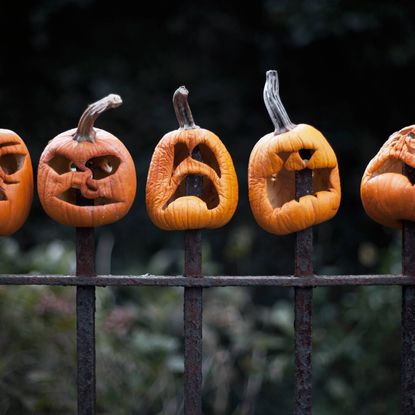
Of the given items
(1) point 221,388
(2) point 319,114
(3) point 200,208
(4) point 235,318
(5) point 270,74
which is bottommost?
(1) point 221,388

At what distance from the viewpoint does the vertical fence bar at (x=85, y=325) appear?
4.61 feet

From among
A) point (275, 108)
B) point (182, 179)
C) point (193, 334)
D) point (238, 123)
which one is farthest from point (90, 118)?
point (238, 123)

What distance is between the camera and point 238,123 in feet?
11.8

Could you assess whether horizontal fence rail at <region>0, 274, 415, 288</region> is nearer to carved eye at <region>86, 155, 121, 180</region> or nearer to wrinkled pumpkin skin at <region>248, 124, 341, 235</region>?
wrinkled pumpkin skin at <region>248, 124, 341, 235</region>

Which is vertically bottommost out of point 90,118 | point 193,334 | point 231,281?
point 193,334

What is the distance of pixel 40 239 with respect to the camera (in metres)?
3.52

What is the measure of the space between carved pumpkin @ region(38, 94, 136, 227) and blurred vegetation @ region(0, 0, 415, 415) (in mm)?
1350

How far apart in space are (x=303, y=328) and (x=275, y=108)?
457 millimetres

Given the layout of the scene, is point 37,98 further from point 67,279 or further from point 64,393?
point 67,279

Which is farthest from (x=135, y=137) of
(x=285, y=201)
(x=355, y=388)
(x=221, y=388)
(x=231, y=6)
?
(x=285, y=201)

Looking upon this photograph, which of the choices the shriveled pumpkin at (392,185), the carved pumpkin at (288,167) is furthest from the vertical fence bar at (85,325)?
the shriveled pumpkin at (392,185)

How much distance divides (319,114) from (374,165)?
85.5 inches

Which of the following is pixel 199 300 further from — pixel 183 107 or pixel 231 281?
pixel 183 107

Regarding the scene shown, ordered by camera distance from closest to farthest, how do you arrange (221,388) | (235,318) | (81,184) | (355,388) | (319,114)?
(81,184), (355,388), (221,388), (235,318), (319,114)
